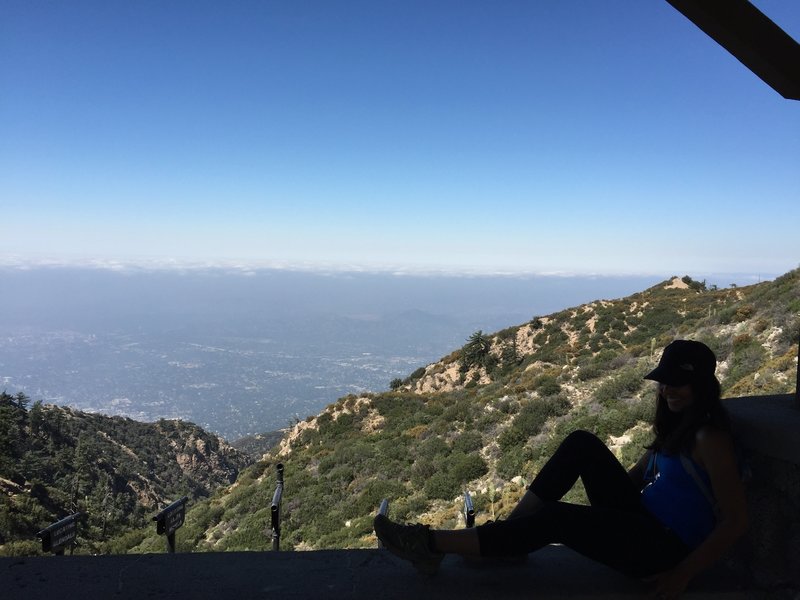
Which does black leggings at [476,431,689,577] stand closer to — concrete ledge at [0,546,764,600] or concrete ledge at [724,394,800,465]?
concrete ledge at [0,546,764,600]

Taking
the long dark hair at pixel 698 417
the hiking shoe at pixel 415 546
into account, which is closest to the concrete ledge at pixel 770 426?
the long dark hair at pixel 698 417

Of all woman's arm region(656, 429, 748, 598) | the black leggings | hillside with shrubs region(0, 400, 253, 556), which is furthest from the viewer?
hillside with shrubs region(0, 400, 253, 556)

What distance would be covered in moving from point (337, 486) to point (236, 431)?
418 feet

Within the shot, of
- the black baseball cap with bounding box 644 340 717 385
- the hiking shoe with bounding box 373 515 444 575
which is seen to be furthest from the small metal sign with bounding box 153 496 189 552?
the black baseball cap with bounding box 644 340 717 385

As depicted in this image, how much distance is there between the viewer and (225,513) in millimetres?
13148

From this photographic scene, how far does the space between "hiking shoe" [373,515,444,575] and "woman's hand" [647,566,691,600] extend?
89 cm

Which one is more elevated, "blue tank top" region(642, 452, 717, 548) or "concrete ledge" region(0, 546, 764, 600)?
"blue tank top" region(642, 452, 717, 548)

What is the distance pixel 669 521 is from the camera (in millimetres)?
2180

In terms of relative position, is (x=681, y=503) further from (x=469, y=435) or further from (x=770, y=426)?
(x=469, y=435)

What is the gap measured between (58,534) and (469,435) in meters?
10.4

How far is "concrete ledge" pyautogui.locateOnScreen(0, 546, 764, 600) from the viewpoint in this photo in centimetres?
204

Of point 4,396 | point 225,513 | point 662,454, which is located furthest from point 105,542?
point 4,396

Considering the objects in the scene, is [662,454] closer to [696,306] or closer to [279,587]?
[279,587]

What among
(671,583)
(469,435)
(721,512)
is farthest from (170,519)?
(469,435)
